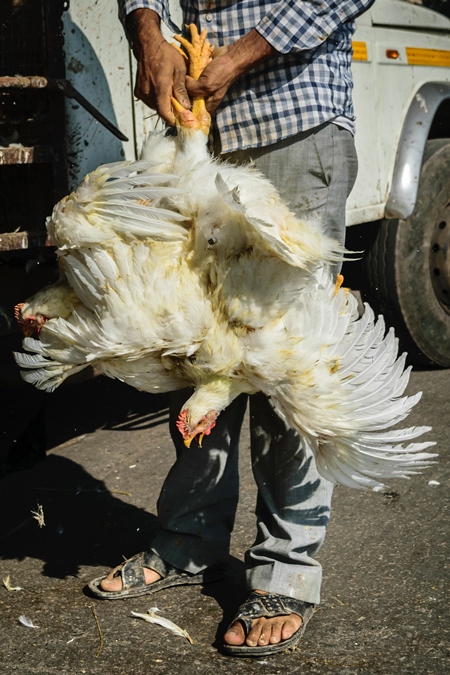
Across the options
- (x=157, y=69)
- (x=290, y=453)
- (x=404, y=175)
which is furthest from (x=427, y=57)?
(x=290, y=453)

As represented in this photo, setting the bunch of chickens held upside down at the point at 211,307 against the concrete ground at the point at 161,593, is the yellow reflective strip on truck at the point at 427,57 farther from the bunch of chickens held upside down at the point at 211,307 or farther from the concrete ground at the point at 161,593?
the bunch of chickens held upside down at the point at 211,307

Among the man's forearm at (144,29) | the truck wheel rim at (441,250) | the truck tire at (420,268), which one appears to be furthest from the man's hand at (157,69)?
the truck wheel rim at (441,250)

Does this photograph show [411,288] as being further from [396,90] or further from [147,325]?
[147,325]

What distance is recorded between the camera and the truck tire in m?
5.48

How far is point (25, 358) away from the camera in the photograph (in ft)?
9.18

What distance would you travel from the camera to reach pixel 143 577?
10.4 feet

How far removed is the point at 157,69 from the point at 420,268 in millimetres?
3210

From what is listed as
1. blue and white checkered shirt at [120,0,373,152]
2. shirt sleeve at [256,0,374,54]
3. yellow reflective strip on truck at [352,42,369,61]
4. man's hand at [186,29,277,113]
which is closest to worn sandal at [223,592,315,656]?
blue and white checkered shirt at [120,0,373,152]

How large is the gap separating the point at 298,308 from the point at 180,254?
0.39 meters

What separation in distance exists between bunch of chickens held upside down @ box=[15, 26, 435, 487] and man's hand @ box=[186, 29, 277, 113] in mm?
88

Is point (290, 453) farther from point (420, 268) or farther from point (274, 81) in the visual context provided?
point (420, 268)

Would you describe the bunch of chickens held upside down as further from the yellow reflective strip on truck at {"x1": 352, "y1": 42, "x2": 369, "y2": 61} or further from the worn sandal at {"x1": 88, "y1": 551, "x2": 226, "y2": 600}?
the yellow reflective strip on truck at {"x1": 352, "y1": 42, "x2": 369, "y2": 61}

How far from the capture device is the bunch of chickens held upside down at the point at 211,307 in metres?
2.54

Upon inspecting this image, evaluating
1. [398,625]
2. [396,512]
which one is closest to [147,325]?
[398,625]
